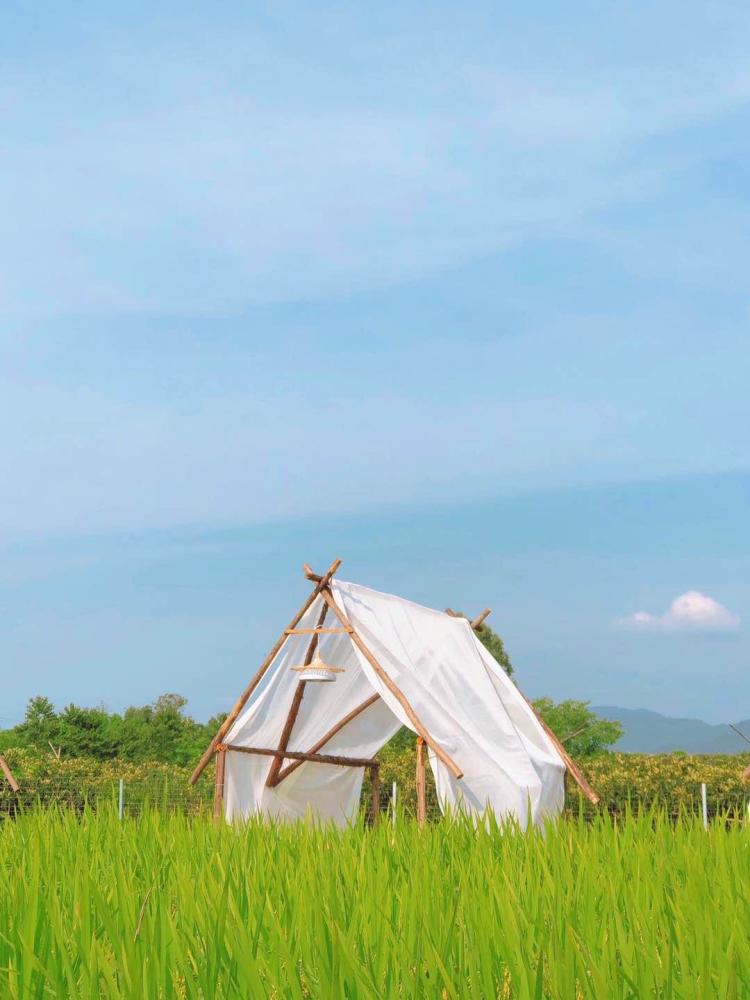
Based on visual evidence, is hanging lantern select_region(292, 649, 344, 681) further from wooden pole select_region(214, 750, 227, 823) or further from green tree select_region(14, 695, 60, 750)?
green tree select_region(14, 695, 60, 750)

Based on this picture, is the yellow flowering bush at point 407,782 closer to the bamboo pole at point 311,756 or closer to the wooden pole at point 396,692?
the bamboo pole at point 311,756

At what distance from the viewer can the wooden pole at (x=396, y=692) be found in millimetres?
8430

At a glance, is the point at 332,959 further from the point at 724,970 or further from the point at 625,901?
the point at 625,901

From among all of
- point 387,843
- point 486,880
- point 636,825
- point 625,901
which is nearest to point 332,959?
point 625,901

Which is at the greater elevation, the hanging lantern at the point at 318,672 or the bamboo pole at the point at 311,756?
the hanging lantern at the point at 318,672

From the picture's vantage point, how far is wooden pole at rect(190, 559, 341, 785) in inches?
384

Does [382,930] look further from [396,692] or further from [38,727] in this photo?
[38,727]

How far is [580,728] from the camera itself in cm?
2205

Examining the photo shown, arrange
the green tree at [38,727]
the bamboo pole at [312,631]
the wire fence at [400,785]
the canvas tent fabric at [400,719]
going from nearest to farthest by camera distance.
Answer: the canvas tent fabric at [400,719] → the bamboo pole at [312,631] → the wire fence at [400,785] → the green tree at [38,727]

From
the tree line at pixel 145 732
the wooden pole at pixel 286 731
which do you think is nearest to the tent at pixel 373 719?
the wooden pole at pixel 286 731

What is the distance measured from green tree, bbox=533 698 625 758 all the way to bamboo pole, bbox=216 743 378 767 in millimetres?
10438

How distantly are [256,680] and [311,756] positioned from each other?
47.4 inches

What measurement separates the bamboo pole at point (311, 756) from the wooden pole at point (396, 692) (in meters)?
1.70

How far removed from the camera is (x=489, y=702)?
9.29 m
